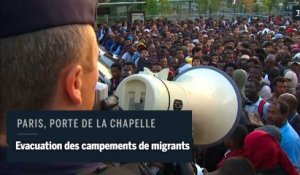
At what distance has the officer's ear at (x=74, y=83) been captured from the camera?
0.94m

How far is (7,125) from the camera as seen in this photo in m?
0.95

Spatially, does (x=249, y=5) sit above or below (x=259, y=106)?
below

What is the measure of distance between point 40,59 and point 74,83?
8cm

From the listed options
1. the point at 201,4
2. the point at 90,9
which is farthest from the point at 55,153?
the point at 201,4

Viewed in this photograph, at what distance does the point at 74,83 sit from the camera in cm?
95

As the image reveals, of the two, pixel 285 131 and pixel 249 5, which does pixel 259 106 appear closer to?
pixel 285 131

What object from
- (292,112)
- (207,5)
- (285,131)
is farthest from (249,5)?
(285,131)

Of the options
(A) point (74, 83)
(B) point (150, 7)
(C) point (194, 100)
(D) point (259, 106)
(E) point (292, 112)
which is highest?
(A) point (74, 83)

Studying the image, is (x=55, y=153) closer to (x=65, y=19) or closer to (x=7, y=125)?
(x=7, y=125)

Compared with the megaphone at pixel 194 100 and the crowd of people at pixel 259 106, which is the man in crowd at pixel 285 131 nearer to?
the crowd of people at pixel 259 106

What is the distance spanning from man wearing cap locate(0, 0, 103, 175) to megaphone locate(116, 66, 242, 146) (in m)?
1.23

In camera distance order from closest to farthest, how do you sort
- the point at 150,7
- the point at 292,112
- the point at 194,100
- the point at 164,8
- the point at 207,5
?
the point at 194,100, the point at 292,112, the point at 150,7, the point at 164,8, the point at 207,5

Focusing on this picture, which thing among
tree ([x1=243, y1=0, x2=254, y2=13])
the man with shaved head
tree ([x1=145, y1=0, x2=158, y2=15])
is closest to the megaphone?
the man with shaved head

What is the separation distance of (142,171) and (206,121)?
144 cm
